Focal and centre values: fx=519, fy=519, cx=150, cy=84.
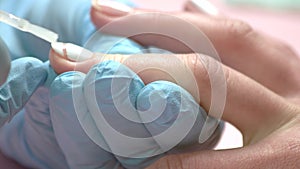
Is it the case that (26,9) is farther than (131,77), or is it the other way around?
(26,9)

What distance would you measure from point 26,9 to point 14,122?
177 mm

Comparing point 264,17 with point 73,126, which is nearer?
point 73,126

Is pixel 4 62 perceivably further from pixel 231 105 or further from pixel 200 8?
pixel 200 8

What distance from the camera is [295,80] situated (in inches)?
26.0

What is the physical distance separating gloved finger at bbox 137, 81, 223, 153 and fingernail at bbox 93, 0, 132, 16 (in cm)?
22

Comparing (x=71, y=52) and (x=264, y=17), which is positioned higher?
(x=71, y=52)

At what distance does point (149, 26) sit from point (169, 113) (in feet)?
0.78

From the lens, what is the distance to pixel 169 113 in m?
0.41

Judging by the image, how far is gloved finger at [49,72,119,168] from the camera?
41 centimetres

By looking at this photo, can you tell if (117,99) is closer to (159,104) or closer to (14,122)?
(159,104)

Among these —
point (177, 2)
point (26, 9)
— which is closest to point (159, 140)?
point (26, 9)

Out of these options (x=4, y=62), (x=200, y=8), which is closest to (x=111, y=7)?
(x=200, y=8)

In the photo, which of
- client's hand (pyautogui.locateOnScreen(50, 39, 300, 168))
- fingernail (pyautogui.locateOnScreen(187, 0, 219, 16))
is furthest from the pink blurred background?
client's hand (pyautogui.locateOnScreen(50, 39, 300, 168))

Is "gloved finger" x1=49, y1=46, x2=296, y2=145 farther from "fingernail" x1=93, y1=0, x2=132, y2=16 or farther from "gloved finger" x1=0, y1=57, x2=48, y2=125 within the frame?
"fingernail" x1=93, y1=0, x2=132, y2=16
